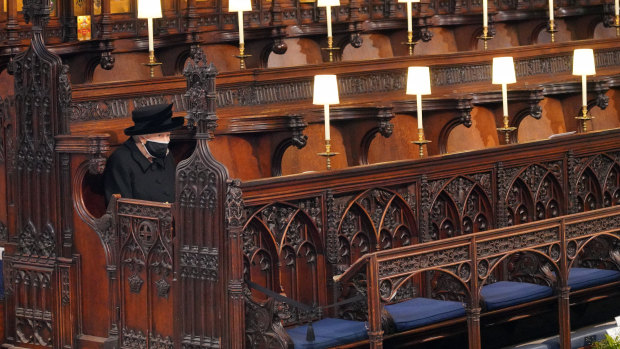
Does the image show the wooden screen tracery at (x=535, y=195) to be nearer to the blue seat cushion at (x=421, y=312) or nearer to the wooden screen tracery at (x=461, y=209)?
the wooden screen tracery at (x=461, y=209)

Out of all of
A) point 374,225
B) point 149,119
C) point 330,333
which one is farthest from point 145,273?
point 374,225

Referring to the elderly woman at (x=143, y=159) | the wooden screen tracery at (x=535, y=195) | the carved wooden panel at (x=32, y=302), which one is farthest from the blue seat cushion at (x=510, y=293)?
the carved wooden panel at (x=32, y=302)

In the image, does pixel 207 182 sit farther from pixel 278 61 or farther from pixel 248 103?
pixel 278 61

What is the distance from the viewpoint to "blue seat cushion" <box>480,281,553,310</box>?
7340 mm

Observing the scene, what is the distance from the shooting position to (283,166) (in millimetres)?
9531

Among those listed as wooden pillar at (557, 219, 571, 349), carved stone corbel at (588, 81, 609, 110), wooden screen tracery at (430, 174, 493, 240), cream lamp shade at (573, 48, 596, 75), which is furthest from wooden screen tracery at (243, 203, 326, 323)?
carved stone corbel at (588, 81, 609, 110)

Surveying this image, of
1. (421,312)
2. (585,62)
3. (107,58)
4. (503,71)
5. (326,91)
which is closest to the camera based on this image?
(421,312)

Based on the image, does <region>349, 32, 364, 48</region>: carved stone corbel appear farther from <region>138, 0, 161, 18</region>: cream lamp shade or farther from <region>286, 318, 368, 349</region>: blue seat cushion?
<region>286, 318, 368, 349</region>: blue seat cushion

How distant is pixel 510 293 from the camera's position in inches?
294

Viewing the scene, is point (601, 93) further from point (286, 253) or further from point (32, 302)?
point (32, 302)

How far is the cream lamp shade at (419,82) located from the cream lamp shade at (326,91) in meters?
0.63

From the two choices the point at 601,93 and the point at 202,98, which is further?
the point at 601,93

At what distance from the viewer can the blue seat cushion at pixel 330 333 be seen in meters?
6.54

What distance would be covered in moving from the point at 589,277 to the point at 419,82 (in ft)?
6.04
